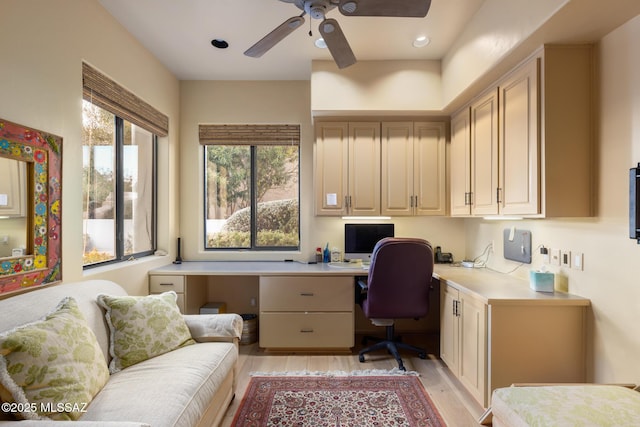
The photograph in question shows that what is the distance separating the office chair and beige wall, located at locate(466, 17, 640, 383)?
3.22 ft

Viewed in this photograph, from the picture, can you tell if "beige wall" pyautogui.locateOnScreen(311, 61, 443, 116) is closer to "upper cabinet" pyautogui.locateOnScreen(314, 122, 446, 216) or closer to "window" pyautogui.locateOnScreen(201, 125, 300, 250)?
"upper cabinet" pyautogui.locateOnScreen(314, 122, 446, 216)

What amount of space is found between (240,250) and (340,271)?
1.35 metres

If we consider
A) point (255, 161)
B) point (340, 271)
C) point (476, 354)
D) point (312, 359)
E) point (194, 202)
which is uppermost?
point (255, 161)

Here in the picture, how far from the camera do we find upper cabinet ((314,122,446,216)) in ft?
10.6

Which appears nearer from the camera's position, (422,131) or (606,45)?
(606,45)

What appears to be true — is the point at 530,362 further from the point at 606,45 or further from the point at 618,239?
the point at 606,45

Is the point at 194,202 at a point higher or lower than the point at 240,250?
higher

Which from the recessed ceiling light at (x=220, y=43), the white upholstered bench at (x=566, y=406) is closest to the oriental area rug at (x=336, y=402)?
the white upholstered bench at (x=566, y=406)

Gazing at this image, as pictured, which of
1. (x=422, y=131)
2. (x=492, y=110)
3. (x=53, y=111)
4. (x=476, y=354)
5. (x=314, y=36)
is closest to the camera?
(x=53, y=111)

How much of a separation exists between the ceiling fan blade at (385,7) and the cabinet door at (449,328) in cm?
190

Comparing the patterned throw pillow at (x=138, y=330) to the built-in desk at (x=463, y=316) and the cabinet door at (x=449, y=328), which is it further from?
the cabinet door at (x=449, y=328)

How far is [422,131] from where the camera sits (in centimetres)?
323

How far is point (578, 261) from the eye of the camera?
74.9 inches

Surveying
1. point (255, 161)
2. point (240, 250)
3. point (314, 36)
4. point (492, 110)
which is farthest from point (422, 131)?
point (240, 250)
